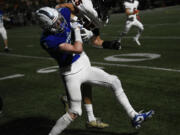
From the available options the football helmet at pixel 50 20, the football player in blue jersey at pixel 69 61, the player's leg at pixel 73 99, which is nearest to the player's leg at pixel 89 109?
the football player in blue jersey at pixel 69 61

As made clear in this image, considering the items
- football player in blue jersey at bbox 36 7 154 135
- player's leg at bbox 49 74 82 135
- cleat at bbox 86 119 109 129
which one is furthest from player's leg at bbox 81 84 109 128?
player's leg at bbox 49 74 82 135

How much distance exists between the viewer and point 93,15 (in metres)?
4.40

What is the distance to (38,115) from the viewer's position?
5.63 m

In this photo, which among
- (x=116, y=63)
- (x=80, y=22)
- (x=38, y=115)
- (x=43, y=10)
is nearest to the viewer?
(x=43, y=10)

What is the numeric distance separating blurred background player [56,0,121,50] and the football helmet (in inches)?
17.8

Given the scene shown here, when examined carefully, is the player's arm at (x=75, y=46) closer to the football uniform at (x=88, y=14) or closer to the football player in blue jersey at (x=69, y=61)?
the football player in blue jersey at (x=69, y=61)

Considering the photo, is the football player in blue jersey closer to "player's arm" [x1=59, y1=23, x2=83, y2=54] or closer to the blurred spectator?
"player's arm" [x1=59, y1=23, x2=83, y2=54]

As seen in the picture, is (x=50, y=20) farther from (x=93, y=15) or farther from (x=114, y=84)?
(x=114, y=84)

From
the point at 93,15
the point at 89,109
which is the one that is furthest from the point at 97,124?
the point at 93,15

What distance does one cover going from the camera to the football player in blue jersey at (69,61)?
3.91 metres

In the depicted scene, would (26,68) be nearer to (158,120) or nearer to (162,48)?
(162,48)

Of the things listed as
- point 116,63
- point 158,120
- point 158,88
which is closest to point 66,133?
point 158,120

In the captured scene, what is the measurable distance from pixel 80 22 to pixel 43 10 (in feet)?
2.36

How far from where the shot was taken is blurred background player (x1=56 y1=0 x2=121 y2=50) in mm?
4340
